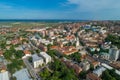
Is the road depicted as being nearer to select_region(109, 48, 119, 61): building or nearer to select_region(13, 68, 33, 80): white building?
select_region(13, 68, 33, 80): white building

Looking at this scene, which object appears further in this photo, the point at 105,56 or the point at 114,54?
the point at 105,56

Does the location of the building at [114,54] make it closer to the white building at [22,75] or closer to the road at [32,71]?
the road at [32,71]

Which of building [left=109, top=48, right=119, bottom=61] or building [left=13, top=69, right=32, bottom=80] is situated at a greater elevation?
building [left=109, top=48, right=119, bottom=61]

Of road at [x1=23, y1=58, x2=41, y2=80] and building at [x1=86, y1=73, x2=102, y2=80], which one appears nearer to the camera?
building at [x1=86, y1=73, x2=102, y2=80]

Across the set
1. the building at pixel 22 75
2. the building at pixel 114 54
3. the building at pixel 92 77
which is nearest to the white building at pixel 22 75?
the building at pixel 22 75

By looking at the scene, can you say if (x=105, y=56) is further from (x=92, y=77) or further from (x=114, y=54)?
(x=92, y=77)

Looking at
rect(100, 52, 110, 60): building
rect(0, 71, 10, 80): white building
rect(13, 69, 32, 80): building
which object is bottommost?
rect(13, 69, 32, 80): building

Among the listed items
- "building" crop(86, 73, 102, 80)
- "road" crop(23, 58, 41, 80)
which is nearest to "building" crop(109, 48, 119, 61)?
"building" crop(86, 73, 102, 80)

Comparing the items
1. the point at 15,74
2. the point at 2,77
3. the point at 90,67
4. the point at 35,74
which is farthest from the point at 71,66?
the point at 2,77

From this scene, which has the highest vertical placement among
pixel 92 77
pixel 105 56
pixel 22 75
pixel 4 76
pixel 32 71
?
pixel 105 56

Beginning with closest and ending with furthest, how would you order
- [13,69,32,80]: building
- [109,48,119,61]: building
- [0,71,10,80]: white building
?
[0,71,10,80]: white building, [13,69,32,80]: building, [109,48,119,61]: building

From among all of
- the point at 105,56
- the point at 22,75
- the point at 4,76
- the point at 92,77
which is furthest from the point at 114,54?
the point at 4,76
